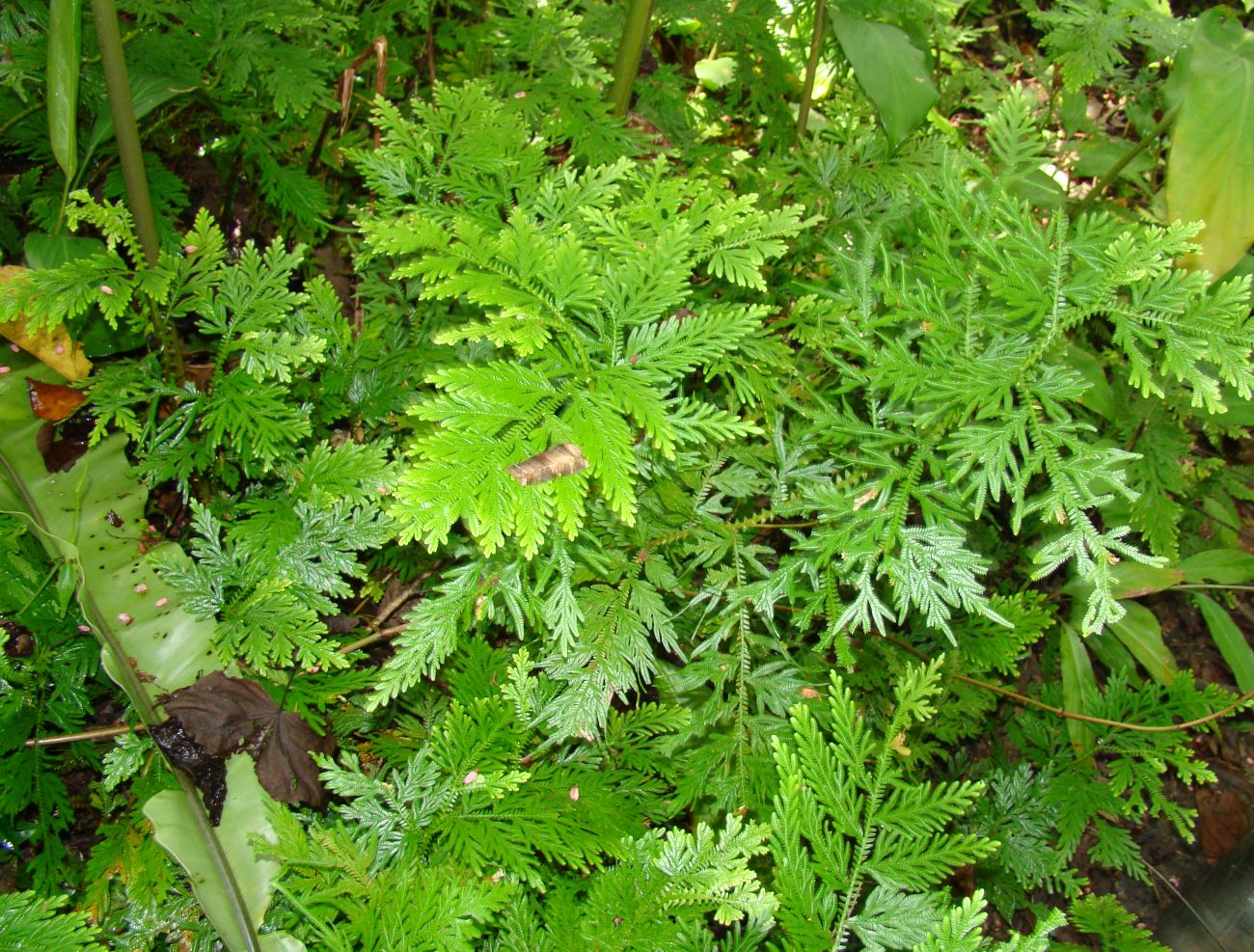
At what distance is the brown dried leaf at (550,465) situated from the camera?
3.47ft

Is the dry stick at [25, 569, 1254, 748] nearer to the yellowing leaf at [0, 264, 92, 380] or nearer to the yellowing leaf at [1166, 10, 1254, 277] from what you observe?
the yellowing leaf at [0, 264, 92, 380]

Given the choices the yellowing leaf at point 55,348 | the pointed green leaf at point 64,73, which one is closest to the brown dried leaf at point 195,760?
the yellowing leaf at point 55,348

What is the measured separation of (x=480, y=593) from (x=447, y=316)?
2.22 ft

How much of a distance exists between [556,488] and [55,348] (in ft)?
4.04

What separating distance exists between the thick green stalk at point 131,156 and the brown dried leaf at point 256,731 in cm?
62

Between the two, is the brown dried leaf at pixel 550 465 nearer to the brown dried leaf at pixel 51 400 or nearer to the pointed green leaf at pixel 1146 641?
the brown dried leaf at pixel 51 400

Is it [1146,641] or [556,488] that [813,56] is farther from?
[1146,641]

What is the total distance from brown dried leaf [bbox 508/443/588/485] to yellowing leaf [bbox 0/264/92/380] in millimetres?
1149

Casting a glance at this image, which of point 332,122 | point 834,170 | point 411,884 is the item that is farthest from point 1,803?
point 834,170

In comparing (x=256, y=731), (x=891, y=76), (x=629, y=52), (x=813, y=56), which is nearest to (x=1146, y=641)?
(x=891, y=76)

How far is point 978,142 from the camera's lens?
3.05m

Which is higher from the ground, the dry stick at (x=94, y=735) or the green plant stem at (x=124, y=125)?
the green plant stem at (x=124, y=125)

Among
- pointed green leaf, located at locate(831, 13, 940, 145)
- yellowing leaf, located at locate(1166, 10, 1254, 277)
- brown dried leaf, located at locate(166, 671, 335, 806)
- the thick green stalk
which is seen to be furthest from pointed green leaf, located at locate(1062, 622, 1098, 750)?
the thick green stalk

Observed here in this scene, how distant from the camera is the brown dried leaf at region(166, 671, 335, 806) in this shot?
1.53 meters
